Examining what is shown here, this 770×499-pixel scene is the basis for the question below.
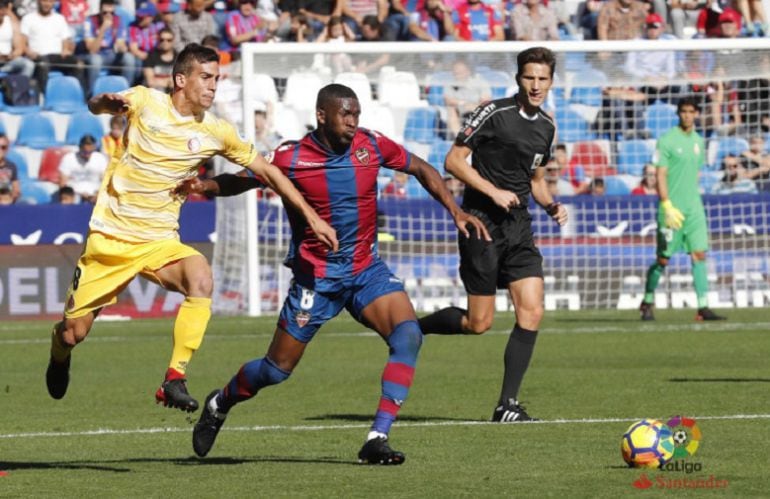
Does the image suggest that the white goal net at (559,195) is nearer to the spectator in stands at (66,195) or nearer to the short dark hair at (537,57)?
the spectator in stands at (66,195)

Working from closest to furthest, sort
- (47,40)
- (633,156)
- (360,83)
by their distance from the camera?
(360,83) < (633,156) < (47,40)

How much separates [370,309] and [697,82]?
1518 centimetres

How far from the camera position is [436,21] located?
1096 inches

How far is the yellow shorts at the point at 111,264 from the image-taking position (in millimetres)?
9891

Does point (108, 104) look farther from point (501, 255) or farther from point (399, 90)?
point (399, 90)

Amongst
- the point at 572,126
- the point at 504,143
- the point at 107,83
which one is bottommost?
the point at 504,143

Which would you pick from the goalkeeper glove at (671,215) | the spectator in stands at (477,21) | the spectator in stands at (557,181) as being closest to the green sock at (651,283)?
the goalkeeper glove at (671,215)

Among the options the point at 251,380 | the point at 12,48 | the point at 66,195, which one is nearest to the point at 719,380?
the point at 251,380

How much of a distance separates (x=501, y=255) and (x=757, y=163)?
1344 cm

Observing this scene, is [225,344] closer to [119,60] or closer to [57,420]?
[57,420]

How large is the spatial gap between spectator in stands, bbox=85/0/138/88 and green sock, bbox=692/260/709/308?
9.66m

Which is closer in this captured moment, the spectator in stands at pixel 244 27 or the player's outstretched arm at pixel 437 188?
the player's outstretched arm at pixel 437 188

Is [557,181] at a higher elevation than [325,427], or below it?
higher

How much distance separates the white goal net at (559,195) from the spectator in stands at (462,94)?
0.02 meters
